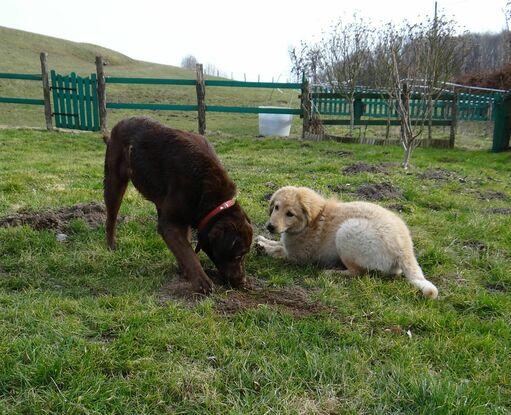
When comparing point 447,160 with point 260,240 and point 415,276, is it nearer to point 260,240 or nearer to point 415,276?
point 260,240

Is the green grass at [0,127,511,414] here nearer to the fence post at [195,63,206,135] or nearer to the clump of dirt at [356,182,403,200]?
the clump of dirt at [356,182,403,200]

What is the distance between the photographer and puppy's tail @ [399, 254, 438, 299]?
12.8 feet

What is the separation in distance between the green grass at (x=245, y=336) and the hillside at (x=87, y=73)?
15.4m

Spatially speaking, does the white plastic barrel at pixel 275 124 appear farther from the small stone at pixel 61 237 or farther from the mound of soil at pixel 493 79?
the mound of soil at pixel 493 79

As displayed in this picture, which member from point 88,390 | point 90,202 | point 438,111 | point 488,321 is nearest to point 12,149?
point 90,202

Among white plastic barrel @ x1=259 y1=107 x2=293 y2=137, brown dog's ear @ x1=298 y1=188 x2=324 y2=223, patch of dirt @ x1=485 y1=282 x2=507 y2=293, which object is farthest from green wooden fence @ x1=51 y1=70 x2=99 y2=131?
patch of dirt @ x1=485 y1=282 x2=507 y2=293

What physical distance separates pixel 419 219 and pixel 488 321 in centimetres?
282

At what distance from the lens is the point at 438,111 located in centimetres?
1800

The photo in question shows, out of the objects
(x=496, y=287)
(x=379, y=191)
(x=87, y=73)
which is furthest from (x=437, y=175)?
(x=87, y=73)

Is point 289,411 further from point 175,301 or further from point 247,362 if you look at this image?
point 175,301

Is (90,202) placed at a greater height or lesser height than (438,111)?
lesser

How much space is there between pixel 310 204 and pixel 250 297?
1.38 meters

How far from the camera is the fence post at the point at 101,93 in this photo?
15211mm

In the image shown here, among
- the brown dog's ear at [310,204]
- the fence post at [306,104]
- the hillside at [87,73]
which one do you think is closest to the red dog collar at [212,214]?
the brown dog's ear at [310,204]
